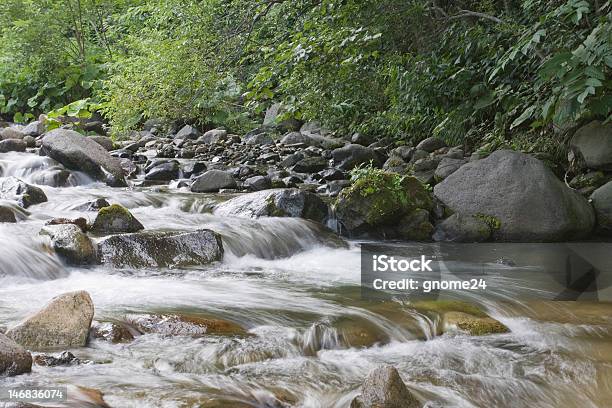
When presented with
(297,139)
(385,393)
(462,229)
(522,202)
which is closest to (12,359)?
(385,393)

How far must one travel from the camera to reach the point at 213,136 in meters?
15.0

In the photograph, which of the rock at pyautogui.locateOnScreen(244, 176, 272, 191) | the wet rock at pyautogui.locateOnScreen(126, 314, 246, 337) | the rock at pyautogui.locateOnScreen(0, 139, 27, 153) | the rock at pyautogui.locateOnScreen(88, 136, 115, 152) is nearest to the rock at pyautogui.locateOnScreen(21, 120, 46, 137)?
the rock at pyautogui.locateOnScreen(88, 136, 115, 152)

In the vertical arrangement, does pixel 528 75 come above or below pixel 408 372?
above

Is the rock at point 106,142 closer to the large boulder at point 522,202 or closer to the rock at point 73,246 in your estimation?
the rock at point 73,246

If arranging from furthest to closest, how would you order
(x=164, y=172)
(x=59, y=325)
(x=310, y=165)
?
(x=310, y=165) → (x=164, y=172) → (x=59, y=325)

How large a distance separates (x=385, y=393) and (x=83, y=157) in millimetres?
8549

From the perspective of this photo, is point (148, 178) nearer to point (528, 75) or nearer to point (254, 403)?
point (528, 75)

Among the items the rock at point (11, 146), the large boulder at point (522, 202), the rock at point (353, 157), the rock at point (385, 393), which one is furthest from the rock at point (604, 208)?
the rock at point (11, 146)

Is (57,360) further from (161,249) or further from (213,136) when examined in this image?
(213,136)

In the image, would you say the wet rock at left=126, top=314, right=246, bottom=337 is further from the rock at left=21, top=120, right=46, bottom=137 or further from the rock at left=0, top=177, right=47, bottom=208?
the rock at left=21, top=120, right=46, bottom=137

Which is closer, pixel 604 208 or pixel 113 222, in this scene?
pixel 113 222

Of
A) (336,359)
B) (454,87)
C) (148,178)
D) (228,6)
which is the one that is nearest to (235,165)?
(148,178)

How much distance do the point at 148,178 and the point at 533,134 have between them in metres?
6.17

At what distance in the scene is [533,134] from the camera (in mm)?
9445
